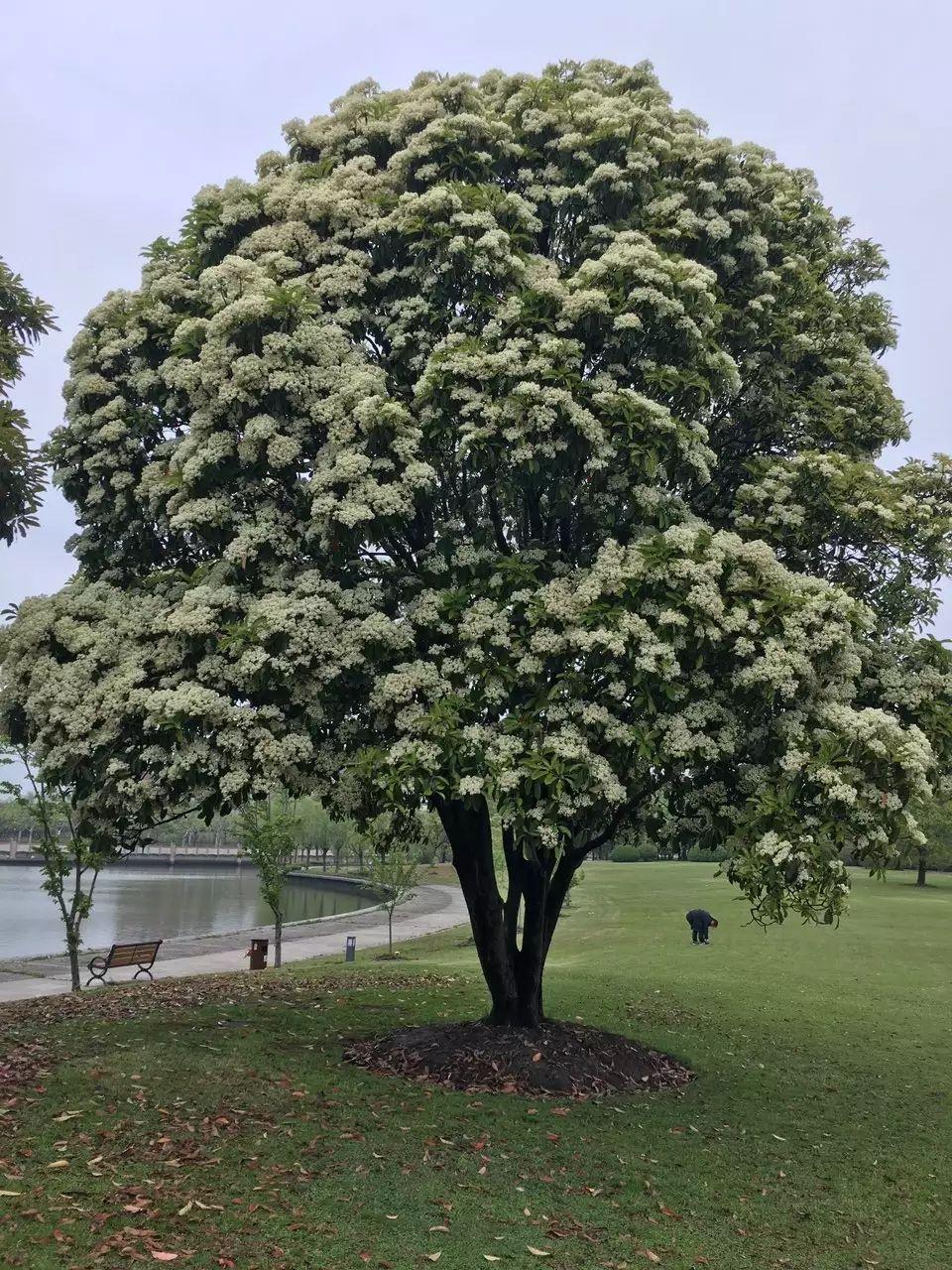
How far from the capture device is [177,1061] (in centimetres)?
1252

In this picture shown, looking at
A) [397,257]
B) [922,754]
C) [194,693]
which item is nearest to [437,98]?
[397,257]

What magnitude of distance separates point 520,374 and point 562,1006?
42.4 ft

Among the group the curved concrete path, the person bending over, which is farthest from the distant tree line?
the curved concrete path

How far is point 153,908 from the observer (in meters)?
59.4

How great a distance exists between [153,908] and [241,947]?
28.8m

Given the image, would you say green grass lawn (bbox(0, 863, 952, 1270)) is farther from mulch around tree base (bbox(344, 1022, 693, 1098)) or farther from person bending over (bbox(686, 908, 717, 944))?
person bending over (bbox(686, 908, 717, 944))

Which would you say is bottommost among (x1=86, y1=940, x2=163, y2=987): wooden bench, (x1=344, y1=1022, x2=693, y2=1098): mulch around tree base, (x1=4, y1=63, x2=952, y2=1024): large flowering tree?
(x1=86, y1=940, x2=163, y2=987): wooden bench

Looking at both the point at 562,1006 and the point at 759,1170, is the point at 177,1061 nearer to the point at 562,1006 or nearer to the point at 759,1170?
the point at 759,1170

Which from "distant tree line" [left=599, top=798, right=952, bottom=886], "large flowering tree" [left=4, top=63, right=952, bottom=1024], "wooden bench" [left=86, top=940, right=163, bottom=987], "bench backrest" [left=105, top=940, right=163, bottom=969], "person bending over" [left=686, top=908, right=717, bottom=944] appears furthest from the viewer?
"person bending over" [left=686, top=908, right=717, bottom=944]

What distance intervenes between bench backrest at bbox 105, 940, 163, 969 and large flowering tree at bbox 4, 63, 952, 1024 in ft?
42.8

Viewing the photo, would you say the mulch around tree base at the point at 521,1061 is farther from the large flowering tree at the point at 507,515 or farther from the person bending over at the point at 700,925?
the person bending over at the point at 700,925

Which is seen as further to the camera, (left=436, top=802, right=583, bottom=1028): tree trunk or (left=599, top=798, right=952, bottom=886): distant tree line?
(left=436, top=802, right=583, bottom=1028): tree trunk

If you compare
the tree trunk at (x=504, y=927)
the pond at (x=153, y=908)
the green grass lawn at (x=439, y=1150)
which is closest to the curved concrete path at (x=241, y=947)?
the pond at (x=153, y=908)

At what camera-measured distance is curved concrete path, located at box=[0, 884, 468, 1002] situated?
2433 centimetres
